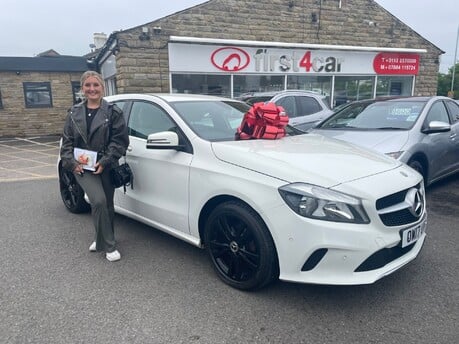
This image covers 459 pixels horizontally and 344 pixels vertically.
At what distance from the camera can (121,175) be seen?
359 cm

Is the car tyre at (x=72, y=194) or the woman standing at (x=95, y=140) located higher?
the woman standing at (x=95, y=140)

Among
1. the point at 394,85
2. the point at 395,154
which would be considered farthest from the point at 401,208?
the point at 394,85

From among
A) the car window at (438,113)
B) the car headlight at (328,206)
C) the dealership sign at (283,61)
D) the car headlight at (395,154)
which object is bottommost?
the car headlight at (395,154)

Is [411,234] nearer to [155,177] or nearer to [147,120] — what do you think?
[155,177]

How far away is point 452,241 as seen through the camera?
3873mm

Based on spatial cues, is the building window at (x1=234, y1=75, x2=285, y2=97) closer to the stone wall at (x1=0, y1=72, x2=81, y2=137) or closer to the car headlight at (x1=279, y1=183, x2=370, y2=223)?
the stone wall at (x1=0, y1=72, x2=81, y2=137)

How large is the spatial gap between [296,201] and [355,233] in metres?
0.43

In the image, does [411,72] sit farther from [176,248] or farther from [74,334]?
[74,334]

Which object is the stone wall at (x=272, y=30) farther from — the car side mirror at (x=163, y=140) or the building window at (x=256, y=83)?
the car side mirror at (x=163, y=140)

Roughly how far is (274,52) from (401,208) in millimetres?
10759

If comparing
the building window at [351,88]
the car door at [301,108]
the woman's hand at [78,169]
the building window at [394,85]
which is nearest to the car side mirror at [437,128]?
the car door at [301,108]

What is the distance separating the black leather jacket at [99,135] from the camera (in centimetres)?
337

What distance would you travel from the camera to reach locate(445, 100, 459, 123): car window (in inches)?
239

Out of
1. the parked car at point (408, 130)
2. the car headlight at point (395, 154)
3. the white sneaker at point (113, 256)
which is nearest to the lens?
the white sneaker at point (113, 256)
